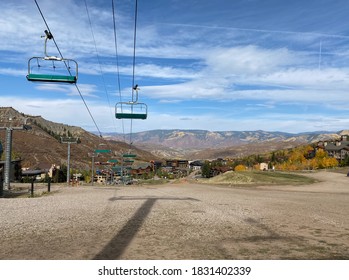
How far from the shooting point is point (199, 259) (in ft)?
28.2

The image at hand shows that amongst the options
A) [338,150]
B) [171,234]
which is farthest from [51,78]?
[338,150]

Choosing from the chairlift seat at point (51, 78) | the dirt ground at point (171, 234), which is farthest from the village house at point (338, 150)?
the chairlift seat at point (51, 78)

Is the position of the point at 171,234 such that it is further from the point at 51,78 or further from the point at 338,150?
the point at 338,150

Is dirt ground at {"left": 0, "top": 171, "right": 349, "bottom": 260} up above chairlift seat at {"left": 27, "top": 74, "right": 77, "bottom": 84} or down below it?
below

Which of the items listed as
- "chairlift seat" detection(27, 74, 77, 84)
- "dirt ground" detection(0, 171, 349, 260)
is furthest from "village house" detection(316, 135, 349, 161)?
"chairlift seat" detection(27, 74, 77, 84)

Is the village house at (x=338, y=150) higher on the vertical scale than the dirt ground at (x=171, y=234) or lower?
higher

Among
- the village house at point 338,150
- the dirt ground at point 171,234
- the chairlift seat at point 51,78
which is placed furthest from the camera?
the village house at point 338,150

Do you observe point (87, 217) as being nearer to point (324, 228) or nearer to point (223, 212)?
point (223, 212)

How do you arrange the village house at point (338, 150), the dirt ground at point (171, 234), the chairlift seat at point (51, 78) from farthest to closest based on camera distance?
the village house at point (338, 150)
the chairlift seat at point (51, 78)
the dirt ground at point (171, 234)

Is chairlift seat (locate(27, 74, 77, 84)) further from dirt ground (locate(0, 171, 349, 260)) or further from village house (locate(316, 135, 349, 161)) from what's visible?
village house (locate(316, 135, 349, 161))

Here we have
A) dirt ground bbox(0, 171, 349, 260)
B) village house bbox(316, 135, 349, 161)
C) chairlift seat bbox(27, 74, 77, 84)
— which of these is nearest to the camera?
dirt ground bbox(0, 171, 349, 260)

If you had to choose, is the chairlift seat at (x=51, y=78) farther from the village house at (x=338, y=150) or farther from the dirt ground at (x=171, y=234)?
the village house at (x=338, y=150)
